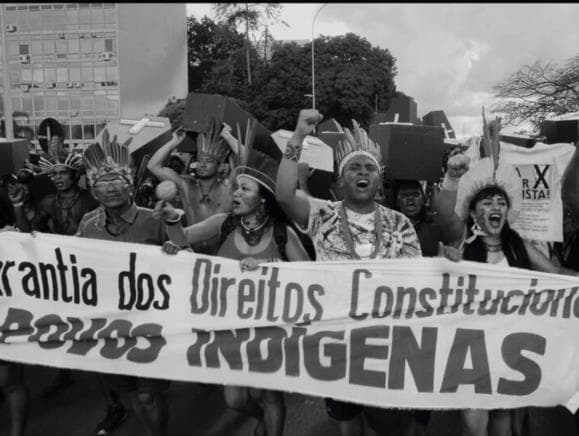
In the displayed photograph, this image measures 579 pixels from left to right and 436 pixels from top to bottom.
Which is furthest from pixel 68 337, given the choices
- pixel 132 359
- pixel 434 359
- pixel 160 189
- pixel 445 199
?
pixel 445 199

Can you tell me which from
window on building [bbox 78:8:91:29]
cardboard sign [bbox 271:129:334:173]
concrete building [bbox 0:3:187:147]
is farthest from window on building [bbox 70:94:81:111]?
cardboard sign [bbox 271:129:334:173]

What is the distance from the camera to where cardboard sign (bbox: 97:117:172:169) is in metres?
5.65

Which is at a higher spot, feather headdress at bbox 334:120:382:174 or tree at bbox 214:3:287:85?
tree at bbox 214:3:287:85

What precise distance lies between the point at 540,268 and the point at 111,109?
39516mm

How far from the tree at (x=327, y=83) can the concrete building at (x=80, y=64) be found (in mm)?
6104

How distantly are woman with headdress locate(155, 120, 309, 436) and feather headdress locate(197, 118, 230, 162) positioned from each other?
1110mm

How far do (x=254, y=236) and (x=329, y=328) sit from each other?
72cm

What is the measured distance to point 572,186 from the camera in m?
4.16

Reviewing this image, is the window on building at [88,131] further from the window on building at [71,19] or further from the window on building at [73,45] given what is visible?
the window on building at [71,19]

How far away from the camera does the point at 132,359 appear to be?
138 inches

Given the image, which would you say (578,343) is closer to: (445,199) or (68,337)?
(445,199)

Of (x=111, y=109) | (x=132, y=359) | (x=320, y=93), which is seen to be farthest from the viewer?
(x=320, y=93)

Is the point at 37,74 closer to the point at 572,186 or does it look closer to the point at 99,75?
the point at 99,75

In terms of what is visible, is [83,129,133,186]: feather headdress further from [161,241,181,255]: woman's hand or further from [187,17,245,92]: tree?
[187,17,245,92]: tree
